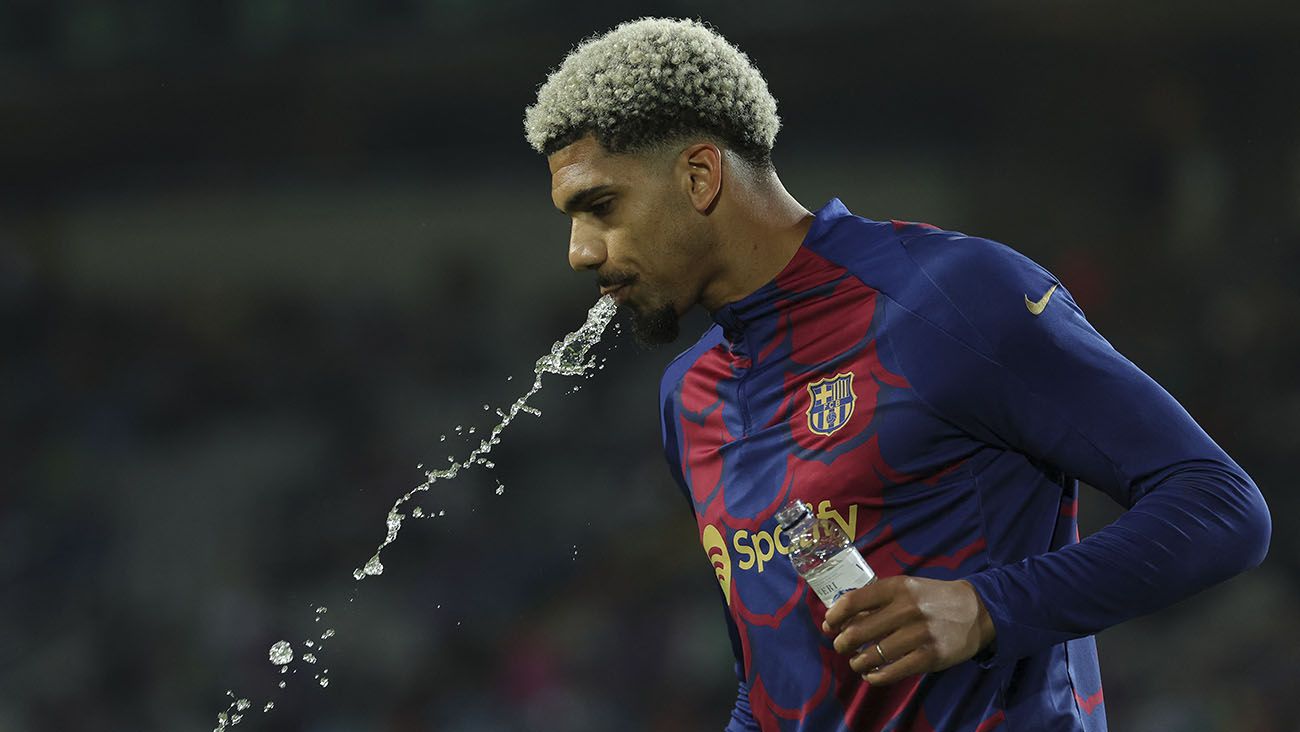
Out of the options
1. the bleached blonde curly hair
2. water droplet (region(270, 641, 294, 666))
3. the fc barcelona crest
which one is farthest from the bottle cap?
water droplet (region(270, 641, 294, 666))

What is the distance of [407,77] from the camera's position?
7605 millimetres

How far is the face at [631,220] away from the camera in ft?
6.91

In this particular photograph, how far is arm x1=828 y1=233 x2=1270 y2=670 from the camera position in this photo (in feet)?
5.35

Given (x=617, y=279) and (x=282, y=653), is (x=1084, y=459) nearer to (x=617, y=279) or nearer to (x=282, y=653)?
(x=617, y=279)

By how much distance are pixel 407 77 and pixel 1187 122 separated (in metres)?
3.95

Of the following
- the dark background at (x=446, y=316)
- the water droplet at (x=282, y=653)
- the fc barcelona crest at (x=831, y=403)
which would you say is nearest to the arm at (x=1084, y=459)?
the fc barcelona crest at (x=831, y=403)

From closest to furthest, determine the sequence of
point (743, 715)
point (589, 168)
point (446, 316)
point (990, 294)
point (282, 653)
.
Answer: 1. point (990, 294)
2. point (589, 168)
3. point (743, 715)
4. point (282, 653)
5. point (446, 316)

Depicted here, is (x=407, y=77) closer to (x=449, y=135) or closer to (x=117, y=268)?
(x=449, y=135)

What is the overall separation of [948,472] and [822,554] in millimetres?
217

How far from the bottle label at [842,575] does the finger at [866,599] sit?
0.03 meters

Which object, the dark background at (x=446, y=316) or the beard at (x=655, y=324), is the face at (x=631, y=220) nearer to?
the beard at (x=655, y=324)

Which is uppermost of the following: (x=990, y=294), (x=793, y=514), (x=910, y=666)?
(x=990, y=294)

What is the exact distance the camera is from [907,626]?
1.60 meters

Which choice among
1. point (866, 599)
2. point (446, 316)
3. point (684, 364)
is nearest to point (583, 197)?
point (684, 364)
